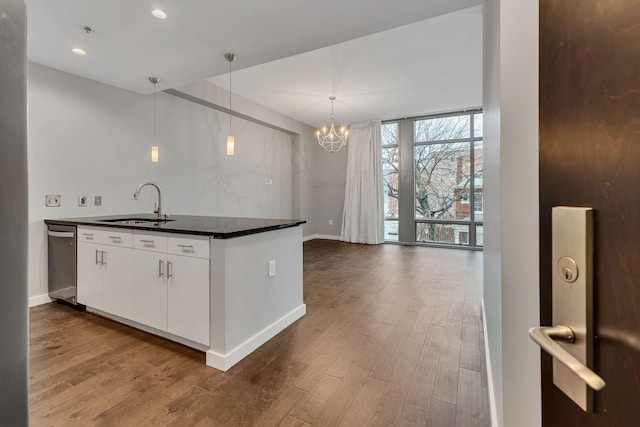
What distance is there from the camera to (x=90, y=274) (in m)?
2.81

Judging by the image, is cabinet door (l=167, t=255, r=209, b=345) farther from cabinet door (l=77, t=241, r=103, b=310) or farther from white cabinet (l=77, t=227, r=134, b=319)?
cabinet door (l=77, t=241, r=103, b=310)

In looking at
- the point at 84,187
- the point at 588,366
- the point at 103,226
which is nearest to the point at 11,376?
the point at 588,366

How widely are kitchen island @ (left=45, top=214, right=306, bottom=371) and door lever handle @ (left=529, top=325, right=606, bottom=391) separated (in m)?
1.79

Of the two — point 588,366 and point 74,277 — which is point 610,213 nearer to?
point 588,366

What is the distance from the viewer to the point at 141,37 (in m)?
2.74

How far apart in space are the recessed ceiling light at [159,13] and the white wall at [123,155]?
72.8 inches

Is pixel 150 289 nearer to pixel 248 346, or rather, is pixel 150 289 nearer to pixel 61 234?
pixel 248 346

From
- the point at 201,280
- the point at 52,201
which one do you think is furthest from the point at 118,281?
the point at 52,201

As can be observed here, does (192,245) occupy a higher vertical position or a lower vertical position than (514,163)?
lower

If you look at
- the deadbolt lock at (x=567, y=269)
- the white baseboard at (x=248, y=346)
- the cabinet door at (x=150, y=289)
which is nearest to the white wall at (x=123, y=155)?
the cabinet door at (x=150, y=289)

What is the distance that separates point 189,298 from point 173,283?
196 mm

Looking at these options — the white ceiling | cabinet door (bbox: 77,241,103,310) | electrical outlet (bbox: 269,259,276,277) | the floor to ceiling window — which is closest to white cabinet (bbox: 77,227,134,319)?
cabinet door (bbox: 77,241,103,310)

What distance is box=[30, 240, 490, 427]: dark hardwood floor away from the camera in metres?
1.55

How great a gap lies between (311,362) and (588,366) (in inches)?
74.3
